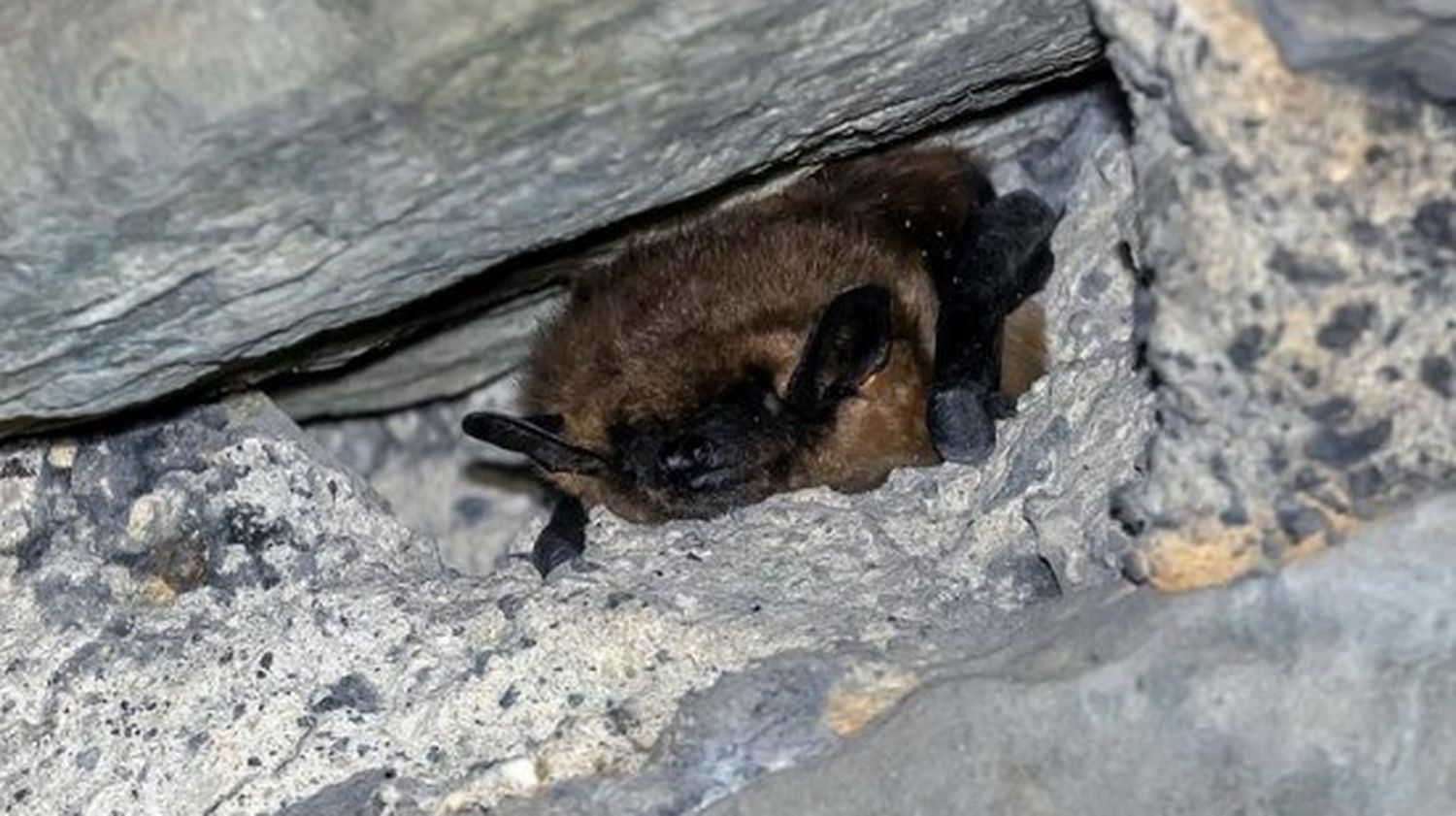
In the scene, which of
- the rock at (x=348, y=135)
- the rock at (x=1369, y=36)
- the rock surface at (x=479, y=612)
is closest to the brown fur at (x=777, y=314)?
the rock surface at (x=479, y=612)

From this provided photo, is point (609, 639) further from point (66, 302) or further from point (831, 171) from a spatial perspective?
point (831, 171)

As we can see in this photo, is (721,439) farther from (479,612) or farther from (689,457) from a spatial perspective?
(479,612)

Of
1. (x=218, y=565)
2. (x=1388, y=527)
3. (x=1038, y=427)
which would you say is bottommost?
(x=218, y=565)

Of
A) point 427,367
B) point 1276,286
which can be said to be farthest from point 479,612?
point 1276,286

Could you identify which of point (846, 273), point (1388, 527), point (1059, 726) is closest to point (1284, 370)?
point (1388, 527)

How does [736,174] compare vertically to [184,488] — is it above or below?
above

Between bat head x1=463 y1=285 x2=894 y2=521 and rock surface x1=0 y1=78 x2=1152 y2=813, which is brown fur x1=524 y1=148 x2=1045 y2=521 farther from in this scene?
rock surface x1=0 y1=78 x2=1152 y2=813
